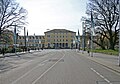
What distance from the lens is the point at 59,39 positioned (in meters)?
186

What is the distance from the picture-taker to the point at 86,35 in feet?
260

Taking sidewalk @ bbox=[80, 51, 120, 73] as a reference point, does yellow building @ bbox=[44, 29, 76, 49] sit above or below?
above

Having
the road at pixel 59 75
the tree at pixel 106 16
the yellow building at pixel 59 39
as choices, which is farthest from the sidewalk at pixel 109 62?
the yellow building at pixel 59 39

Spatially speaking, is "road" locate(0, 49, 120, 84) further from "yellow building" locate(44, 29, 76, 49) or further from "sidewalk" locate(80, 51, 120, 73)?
"yellow building" locate(44, 29, 76, 49)

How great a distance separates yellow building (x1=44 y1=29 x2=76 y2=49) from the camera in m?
184

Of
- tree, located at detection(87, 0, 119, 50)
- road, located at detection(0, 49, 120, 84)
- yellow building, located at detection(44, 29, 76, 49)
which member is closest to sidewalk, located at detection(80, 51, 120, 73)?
road, located at detection(0, 49, 120, 84)

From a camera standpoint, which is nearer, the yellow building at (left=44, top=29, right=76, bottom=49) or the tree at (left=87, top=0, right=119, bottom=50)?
the tree at (left=87, top=0, right=119, bottom=50)

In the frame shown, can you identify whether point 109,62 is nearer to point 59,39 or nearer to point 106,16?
point 106,16

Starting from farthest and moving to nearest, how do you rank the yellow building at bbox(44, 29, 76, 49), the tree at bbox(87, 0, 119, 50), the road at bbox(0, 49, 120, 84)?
the yellow building at bbox(44, 29, 76, 49)
the tree at bbox(87, 0, 119, 50)
the road at bbox(0, 49, 120, 84)

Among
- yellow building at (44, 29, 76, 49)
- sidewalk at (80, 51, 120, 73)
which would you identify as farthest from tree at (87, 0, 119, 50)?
yellow building at (44, 29, 76, 49)

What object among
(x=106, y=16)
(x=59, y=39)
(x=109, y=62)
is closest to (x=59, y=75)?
(x=109, y=62)

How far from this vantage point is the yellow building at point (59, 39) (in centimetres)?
18438

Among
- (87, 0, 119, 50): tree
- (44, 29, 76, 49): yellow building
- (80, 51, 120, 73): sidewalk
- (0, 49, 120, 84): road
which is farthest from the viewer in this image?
(44, 29, 76, 49): yellow building

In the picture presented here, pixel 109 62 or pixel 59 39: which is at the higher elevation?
pixel 59 39
